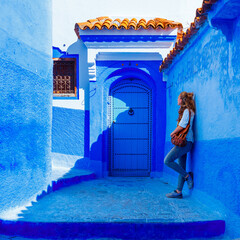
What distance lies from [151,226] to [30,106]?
2.69 metres

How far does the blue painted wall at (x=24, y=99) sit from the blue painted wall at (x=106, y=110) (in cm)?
235

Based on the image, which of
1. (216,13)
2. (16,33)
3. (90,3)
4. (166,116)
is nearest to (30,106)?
(16,33)

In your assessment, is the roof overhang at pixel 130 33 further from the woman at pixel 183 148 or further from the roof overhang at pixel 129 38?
the woman at pixel 183 148

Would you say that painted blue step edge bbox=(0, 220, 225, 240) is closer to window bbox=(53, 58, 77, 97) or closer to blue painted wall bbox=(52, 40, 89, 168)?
blue painted wall bbox=(52, 40, 89, 168)

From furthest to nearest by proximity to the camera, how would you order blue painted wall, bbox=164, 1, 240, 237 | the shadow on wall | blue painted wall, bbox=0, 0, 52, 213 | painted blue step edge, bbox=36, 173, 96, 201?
the shadow on wall → painted blue step edge, bbox=36, 173, 96, 201 → blue painted wall, bbox=0, 0, 52, 213 → blue painted wall, bbox=164, 1, 240, 237

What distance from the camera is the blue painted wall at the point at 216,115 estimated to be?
3.44 m

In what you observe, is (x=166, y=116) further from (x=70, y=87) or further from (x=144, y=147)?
(x=70, y=87)

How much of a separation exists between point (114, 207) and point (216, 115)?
7.00ft

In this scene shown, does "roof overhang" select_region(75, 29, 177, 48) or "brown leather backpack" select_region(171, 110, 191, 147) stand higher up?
"roof overhang" select_region(75, 29, 177, 48)

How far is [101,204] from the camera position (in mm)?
4715

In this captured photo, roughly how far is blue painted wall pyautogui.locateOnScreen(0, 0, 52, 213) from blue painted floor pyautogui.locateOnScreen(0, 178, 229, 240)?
447mm

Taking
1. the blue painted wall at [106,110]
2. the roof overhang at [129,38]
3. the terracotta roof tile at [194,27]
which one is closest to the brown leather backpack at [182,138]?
the terracotta roof tile at [194,27]

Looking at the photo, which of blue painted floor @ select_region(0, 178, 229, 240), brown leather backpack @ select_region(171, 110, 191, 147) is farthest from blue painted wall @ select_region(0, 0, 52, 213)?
brown leather backpack @ select_region(171, 110, 191, 147)

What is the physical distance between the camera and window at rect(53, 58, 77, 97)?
8.08 m
